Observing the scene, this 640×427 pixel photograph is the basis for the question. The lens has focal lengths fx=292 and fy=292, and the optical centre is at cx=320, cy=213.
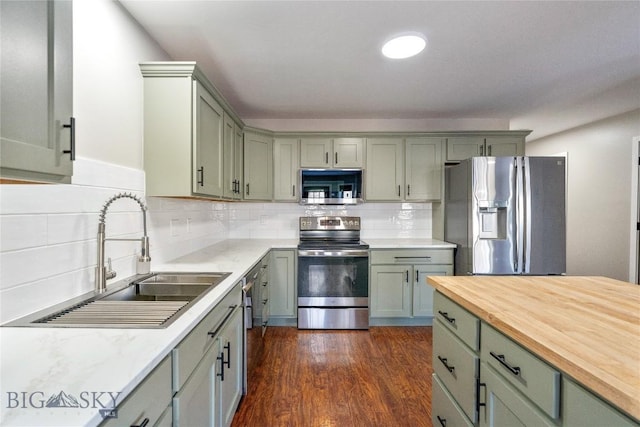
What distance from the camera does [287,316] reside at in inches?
122

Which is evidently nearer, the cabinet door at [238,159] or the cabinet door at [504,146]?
the cabinet door at [238,159]

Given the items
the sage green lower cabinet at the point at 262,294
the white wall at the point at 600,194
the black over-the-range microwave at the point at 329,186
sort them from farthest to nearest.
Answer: the white wall at the point at 600,194, the black over-the-range microwave at the point at 329,186, the sage green lower cabinet at the point at 262,294

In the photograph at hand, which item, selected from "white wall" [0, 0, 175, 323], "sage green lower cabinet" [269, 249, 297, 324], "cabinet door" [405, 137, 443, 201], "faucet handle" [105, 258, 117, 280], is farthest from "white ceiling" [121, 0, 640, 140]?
"sage green lower cabinet" [269, 249, 297, 324]

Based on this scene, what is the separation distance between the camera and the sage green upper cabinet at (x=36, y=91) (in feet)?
2.09

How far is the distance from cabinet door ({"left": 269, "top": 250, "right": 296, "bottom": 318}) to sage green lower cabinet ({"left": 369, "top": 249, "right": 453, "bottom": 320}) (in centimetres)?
84

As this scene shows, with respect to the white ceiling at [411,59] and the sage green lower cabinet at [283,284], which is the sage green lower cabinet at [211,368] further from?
the white ceiling at [411,59]

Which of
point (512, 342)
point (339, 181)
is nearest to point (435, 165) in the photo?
point (339, 181)

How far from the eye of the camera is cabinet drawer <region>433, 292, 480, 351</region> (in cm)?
116

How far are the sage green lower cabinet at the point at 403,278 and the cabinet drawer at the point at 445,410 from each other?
1.54 meters

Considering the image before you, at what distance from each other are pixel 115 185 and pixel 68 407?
1.28 metres

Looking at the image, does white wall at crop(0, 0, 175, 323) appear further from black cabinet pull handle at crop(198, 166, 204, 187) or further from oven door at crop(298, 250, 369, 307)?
oven door at crop(298, 250, 369, 307)

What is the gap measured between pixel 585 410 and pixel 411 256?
243cm

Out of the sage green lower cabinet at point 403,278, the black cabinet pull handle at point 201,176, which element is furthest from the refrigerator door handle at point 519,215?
the black cabinet pull handle at point 201,176

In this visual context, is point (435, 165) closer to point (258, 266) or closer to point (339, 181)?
point (339, 181)
